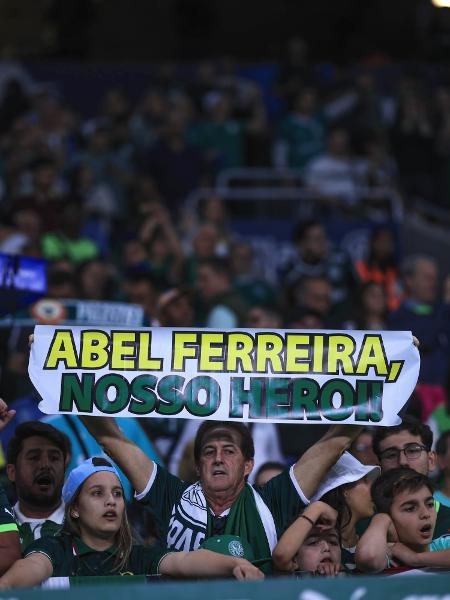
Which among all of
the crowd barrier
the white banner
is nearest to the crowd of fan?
the white banner

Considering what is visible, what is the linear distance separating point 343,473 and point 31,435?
4.98ft

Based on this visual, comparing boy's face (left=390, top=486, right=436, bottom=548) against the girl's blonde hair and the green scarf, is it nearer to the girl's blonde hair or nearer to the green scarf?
the green scarf

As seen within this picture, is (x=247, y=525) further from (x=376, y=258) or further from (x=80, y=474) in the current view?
(x=376, y=258)

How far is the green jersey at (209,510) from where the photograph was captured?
5988mm

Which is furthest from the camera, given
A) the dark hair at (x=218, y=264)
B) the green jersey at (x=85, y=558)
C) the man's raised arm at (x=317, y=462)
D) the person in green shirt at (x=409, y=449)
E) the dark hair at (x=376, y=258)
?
the dark hair at (x=376, y=258)

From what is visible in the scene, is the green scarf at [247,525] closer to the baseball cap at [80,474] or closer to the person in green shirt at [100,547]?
the person in green shirt at [100,547]

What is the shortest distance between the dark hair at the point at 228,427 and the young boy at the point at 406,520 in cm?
60

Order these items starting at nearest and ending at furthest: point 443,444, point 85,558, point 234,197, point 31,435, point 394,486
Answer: point 85,558
point 394,486
point 31,435
point 443,444
point 234,197

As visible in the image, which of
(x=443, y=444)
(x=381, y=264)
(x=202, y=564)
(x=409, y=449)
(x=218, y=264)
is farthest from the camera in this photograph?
(x=381, y=264)

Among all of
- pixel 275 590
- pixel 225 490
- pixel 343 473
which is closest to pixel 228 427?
pixel 225 490

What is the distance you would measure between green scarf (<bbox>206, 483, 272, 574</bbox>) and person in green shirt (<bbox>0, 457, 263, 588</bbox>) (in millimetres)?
310

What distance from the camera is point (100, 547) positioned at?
19.3ft

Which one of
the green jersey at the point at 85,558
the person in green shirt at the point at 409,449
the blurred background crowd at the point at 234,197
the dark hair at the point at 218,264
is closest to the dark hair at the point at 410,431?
the person in green shirt at the point at 409,449

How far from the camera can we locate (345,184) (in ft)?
46.2
